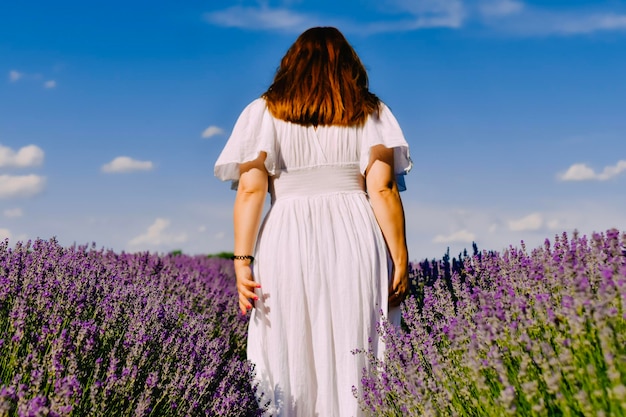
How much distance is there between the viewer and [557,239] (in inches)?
130

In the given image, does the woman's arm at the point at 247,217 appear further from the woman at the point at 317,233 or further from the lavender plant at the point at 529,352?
the lavender plant at the point at 529,352

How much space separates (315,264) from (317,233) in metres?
0.14

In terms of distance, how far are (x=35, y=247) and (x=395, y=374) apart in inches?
107

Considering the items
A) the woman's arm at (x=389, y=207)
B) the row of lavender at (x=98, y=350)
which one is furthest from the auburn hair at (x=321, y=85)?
the row of lavender at (x=98, y=350)

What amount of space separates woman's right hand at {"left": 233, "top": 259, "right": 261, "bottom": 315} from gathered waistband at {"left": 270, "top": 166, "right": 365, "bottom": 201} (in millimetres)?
381

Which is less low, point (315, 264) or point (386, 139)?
point (386, 139)

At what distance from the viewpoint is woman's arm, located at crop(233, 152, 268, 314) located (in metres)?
3.16

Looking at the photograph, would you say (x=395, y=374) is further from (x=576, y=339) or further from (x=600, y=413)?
(x=600, y=413)

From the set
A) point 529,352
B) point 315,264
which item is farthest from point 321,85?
point 529,352

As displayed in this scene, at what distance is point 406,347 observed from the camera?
277 cm

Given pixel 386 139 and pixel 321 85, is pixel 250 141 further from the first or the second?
pixel 386 139

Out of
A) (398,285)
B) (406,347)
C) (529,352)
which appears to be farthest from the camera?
(398,285)

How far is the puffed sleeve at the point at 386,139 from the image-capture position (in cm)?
317

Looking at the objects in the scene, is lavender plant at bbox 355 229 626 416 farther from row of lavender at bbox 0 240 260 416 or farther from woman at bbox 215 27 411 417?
row of lavender at bbox 0 240 260 416
